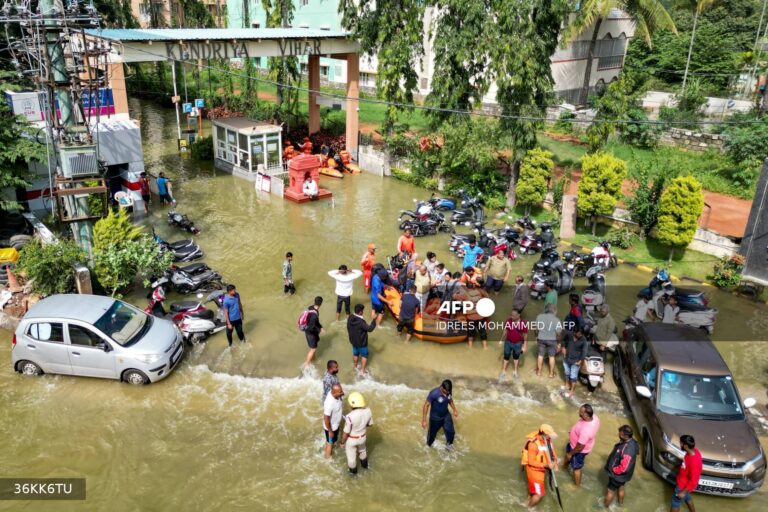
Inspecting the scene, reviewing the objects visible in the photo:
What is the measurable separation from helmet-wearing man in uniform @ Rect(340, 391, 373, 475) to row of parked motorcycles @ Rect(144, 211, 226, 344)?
192 inches

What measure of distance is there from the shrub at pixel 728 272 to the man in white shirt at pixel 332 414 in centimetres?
1240

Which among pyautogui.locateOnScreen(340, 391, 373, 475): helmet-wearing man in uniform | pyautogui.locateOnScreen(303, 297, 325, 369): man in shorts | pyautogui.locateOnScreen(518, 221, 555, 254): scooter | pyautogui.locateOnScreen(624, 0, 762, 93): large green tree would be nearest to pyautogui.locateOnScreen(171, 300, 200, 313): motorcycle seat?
pyautogui.locateOnScreen(303, 297, 325, 369): man in shorts

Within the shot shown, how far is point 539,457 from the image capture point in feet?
26.9

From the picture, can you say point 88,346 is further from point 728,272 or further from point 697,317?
point 728,272

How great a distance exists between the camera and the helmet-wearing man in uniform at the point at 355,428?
8.70 meters

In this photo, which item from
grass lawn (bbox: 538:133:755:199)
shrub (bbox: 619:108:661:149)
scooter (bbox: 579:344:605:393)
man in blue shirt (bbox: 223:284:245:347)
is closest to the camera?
scooter (bbox: 579:344:605:393)

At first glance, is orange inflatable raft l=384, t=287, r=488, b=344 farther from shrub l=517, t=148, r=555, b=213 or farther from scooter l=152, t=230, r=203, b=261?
shrub l=517, t=148, r=555, b=213

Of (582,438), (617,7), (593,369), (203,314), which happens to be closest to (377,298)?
(203,314)

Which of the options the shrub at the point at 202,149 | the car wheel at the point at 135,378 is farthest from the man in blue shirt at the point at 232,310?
the shrub at the point at 202,149

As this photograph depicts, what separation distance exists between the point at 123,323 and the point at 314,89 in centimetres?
1970

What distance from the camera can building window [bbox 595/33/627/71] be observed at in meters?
40.1

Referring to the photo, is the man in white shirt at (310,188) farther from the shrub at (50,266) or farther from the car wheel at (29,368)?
the car wheel at (29,368)

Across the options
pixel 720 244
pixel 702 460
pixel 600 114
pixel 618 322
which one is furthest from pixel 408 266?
pixel 600 114

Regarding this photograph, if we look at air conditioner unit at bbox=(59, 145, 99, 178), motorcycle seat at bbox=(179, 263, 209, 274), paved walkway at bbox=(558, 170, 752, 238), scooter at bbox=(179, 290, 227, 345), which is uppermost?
air conditioner unit at bbox=(59, 145, 99, 178)
